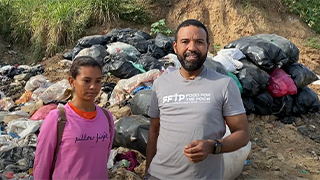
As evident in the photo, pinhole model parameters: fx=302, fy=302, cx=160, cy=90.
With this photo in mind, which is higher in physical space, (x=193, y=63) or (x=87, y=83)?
(x=193, y=63)

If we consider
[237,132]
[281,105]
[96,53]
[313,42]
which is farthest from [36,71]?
[313,42]

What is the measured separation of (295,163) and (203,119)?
3.05m

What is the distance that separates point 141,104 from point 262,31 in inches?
262

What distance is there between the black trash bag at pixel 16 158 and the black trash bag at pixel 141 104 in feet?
4.46

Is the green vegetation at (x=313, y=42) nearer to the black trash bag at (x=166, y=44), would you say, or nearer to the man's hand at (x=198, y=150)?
the black trash bag at (x=166, y=44)

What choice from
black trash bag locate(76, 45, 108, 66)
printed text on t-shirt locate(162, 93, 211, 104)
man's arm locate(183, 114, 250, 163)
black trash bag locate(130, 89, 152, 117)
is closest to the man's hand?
man's arm locate(183, 114, 250, 163)

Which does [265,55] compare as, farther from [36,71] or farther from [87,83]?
[36,71]

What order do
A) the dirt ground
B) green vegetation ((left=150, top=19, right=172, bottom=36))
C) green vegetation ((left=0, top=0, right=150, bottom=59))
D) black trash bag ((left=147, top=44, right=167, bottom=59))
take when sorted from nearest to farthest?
the dirt ground → black trash bag ((left=147, top=44, right=167, bottom=59)) → green vegetation ((left=0, top=0, right=150, bottom=59)) → green vegetation ((left=150, top=19, right=172, bottom=36))

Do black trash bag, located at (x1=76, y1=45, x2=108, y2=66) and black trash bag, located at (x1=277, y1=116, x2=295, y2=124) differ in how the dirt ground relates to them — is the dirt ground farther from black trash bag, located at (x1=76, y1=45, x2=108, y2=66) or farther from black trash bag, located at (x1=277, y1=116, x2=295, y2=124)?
black trash bag, located at (x1=76, y1=45, x2=108, y2=66)

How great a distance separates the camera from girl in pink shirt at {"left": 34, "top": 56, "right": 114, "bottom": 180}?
1.66 metres

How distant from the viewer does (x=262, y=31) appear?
30.8 ft

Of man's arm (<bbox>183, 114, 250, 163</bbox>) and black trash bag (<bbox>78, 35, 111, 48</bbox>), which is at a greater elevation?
black trash bag (<bbox>78, 35, 111, 48</bbox>)

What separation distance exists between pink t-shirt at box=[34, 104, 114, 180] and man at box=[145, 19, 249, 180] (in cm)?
37

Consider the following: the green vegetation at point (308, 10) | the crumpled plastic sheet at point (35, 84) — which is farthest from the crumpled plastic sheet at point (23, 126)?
the green vegetation at point (308, 10)
